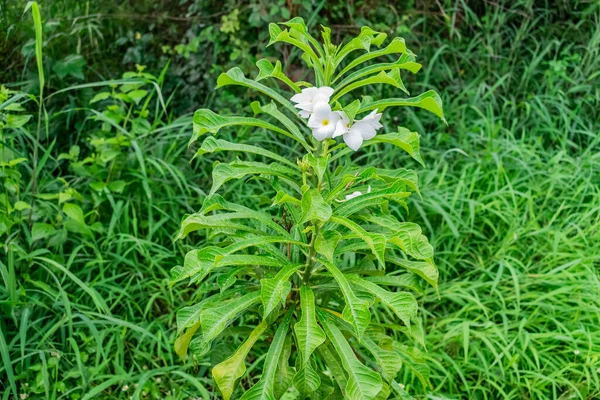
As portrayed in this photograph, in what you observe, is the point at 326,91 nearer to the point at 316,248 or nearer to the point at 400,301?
the point at 316,248

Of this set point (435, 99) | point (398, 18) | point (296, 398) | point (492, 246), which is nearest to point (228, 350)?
point (296, 398)

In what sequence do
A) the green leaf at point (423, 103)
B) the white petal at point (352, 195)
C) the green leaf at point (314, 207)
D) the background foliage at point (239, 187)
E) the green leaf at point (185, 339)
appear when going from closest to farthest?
the green leaf at point (314, 207), the green leaf at point (423, 103), the white petal at point (352, 195), the green leaf at point (185, 339), the background foliage at point (239, 187)

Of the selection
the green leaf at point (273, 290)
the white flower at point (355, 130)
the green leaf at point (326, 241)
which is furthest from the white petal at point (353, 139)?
the green leaf at point (273, 290)

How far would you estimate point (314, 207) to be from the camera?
1573 millimetres

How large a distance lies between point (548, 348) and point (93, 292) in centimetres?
167

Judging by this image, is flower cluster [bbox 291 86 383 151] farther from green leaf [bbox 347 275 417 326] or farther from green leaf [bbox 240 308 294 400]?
green leaf [bbox 240 308 294 400]

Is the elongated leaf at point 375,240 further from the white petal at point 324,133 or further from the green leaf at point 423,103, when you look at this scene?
the green leaf at point 423,103

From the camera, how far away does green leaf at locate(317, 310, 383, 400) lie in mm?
1611

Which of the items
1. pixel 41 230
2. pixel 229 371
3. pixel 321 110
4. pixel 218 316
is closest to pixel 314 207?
pixel 321 110

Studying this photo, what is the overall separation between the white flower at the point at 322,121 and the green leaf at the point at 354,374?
0.49 meters

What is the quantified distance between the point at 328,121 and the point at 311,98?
0.08 meters

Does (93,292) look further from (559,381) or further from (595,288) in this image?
(595,288)

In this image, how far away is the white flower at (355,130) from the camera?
1645 mm

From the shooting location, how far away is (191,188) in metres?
3.04
